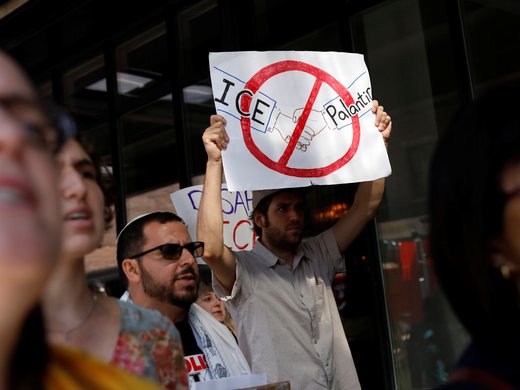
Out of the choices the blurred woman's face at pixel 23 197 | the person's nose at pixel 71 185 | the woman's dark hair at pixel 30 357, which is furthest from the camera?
the person's nose at pixel 71 185

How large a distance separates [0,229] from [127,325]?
781 millimetres

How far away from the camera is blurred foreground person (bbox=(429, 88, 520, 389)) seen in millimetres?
1126

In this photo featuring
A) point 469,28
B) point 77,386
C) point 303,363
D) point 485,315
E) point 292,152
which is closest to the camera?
point 77,386

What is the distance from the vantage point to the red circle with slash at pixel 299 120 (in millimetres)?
3178

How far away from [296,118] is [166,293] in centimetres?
104

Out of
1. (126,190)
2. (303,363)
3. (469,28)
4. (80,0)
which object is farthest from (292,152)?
(80,0)

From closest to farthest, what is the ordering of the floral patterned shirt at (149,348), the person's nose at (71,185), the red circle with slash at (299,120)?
1. the floral patterned shirt at (149,348)
2. the person's nose at (71,185)
3. the red circle with slash at (299,120)

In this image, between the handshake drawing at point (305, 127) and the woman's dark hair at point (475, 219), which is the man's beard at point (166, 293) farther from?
the woman's dark hair at point (475, 219)

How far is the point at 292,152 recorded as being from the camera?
10.6 ft

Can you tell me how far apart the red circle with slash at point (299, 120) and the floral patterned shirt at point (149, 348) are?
6.04 ft

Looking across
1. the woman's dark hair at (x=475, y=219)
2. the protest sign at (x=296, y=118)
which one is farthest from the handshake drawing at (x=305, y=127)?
the woman's dark hair at (x=475, y=219)

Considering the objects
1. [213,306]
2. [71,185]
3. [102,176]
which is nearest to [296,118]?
[213,306]

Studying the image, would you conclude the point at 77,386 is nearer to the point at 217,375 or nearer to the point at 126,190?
the point at 217,375

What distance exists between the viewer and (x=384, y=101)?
466 centimetres
